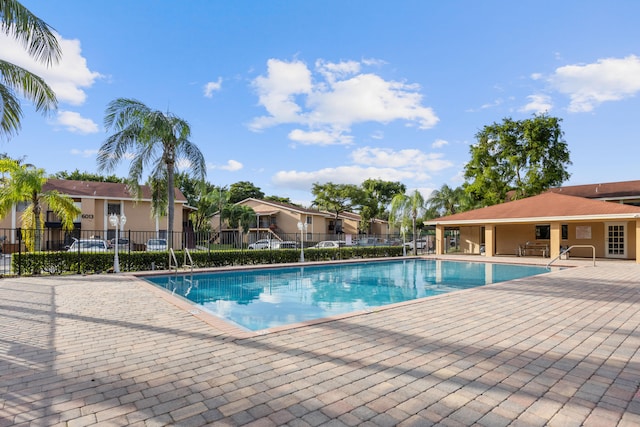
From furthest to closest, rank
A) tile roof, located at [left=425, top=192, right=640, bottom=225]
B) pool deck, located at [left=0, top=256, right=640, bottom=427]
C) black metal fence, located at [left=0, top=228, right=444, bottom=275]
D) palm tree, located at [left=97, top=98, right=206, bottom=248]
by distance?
black metal fence, located at [left=0, top=228, right=444, bottom=275]
tile roof, located at [left=425, top=192, right=640, bottom=225]
palm tree, located at [left=97, top=98, right=206, bottom=248]
pool deck, located at [left=0, top=256, right=640, bottom=427]

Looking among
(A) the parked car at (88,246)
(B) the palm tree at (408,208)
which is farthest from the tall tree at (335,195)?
(A) the parked car at (88,246)

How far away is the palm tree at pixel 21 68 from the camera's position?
24.8 ft

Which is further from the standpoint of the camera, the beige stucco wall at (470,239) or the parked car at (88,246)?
the beige stucco wall at (470,239)

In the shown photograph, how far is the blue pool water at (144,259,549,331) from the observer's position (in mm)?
8898

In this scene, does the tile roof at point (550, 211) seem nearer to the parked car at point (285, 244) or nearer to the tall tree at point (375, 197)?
the parked car at point (285, 244)

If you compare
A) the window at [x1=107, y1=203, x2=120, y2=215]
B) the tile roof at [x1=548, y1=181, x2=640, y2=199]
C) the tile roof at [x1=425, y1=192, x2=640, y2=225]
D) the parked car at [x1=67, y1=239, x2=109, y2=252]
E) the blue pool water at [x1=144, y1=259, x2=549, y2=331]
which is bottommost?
the blue pool water at [x1=144, y1=259, x2=549, y2=331]

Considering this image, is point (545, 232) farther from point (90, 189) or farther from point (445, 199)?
point (90, 189)

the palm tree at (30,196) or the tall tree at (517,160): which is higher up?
the tall tree at (517,160)

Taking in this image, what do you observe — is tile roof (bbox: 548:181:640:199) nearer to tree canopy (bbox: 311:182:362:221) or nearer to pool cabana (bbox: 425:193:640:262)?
pool cabana (bbox: 425:193:640:262)

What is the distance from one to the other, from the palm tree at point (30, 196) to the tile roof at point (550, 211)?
73.7 feet

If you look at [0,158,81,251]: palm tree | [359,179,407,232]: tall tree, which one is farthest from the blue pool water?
[359,179,407,232]: tall tree

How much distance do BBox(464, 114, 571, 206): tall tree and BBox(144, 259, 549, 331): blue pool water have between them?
1586 centimetres

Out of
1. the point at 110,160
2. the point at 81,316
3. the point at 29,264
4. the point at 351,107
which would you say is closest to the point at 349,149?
the point at 351,107

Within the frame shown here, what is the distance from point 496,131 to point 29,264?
3632 centimetres
